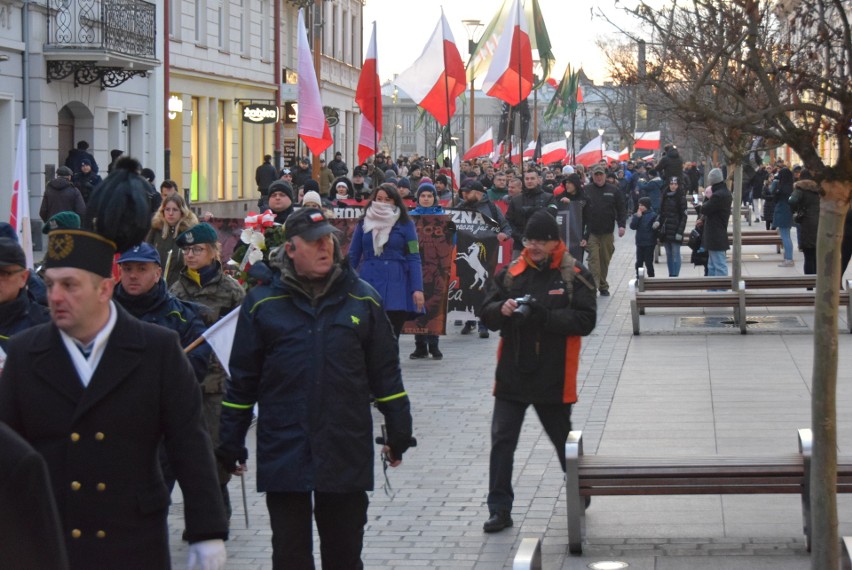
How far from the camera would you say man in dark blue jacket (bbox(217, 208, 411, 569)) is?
542 cm

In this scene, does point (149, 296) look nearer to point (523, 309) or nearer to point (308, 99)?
point (523, 309)

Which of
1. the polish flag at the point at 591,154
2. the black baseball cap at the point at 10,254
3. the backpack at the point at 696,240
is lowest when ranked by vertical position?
the backpack at the point at 696,240

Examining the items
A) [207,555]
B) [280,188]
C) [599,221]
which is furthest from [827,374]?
[599,221]

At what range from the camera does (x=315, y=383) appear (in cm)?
543

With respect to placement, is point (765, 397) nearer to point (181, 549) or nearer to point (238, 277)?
point (238, 277)

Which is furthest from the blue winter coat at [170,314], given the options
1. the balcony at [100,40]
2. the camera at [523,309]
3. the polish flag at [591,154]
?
the polish flag at [591,154]

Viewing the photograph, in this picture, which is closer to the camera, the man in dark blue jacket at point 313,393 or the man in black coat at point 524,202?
the man in dark blue jacket at point 313,393

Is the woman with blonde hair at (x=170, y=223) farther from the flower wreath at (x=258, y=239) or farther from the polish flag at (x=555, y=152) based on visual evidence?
the polish flag at (x=555, y=152)

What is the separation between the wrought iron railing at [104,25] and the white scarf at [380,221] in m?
17.9

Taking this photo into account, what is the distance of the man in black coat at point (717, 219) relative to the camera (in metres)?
18.8

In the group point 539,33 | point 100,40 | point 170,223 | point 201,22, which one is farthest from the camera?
point 201,22

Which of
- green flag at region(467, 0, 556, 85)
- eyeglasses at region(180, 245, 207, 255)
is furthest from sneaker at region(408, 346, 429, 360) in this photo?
green flag at region(467, 0, 556, 85)

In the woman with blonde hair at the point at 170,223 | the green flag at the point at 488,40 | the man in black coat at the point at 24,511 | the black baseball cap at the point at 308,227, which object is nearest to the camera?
the man in black coat at the point at 24,511

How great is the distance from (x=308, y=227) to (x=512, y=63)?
1959cm
